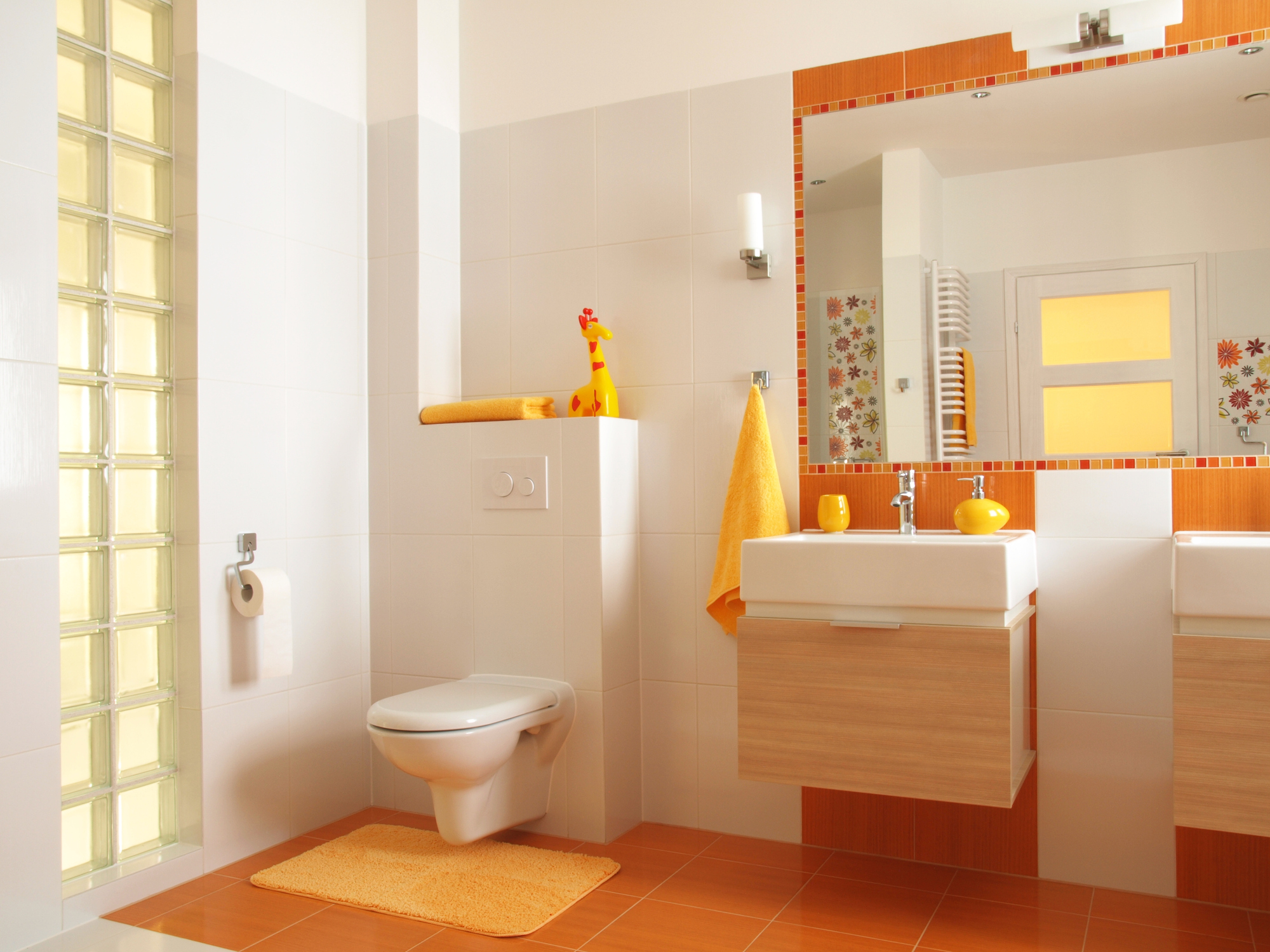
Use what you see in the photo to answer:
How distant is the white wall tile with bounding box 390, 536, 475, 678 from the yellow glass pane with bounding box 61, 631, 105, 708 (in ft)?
2.54

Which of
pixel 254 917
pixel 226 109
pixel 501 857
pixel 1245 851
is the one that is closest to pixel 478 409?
pixel 226 109

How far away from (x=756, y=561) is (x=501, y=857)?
956mm

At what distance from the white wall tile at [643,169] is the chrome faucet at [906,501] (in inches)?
33.6

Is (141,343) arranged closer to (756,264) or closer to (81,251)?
(81,251)

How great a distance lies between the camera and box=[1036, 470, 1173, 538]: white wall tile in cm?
212

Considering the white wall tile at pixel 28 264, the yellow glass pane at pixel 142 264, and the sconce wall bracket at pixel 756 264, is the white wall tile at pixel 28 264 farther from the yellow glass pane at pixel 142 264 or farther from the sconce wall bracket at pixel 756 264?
the sconce wall bracket at pixel 756 264

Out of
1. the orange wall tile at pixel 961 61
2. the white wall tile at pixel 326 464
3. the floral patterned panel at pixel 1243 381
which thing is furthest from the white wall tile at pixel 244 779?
the floral patterned panel at pixel 1243 381

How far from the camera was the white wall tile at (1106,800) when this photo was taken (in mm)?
2131

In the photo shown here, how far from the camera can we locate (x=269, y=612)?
7.54 ft

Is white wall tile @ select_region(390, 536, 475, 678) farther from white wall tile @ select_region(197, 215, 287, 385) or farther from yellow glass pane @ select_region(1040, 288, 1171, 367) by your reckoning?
yellow glass pane @ select_region(1040, 288, 1171, 367)

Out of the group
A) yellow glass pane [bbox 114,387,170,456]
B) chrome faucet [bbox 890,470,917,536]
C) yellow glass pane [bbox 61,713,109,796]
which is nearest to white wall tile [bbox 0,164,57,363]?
yellow glass pane [bbox 114,387,170,456]

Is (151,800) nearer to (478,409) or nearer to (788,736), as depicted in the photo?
(478,409)

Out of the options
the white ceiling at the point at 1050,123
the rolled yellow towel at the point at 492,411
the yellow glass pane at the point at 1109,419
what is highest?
the white ceiling at the point at 1050,123

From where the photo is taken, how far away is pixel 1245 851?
2.05m
